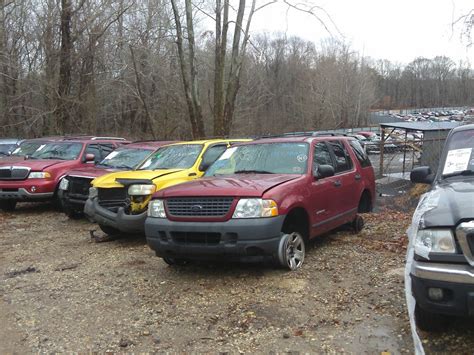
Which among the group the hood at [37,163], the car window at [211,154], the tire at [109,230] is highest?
the car window at [211,154]

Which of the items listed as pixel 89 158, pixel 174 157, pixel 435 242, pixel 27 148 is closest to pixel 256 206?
pixel 435 242

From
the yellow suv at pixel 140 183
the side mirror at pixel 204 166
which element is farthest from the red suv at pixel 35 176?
the side mirror at pixel 204 166

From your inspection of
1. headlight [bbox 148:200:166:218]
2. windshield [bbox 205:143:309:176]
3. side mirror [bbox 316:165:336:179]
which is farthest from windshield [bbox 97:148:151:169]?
side mirror [bbox 316:165:336:179]

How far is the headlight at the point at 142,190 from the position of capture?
742 cm

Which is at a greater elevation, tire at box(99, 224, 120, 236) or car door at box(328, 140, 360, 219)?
car door at box(328, 140, 360, 219)

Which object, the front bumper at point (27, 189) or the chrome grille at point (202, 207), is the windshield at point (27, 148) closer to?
the front bumper at point (27, 189)

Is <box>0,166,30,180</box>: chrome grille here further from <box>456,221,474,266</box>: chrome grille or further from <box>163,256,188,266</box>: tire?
<box>456,221,474,266</box>: chrome grille

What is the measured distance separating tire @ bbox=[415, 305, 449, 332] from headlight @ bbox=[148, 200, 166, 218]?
305cm

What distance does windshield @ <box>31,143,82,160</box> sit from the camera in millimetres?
11945

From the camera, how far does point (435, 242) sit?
358cm

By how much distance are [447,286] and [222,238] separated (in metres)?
2.57

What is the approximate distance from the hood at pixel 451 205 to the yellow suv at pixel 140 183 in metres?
4.41

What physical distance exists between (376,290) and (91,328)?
2902mm

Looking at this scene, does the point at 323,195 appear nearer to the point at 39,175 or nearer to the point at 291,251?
the point at 291,251
